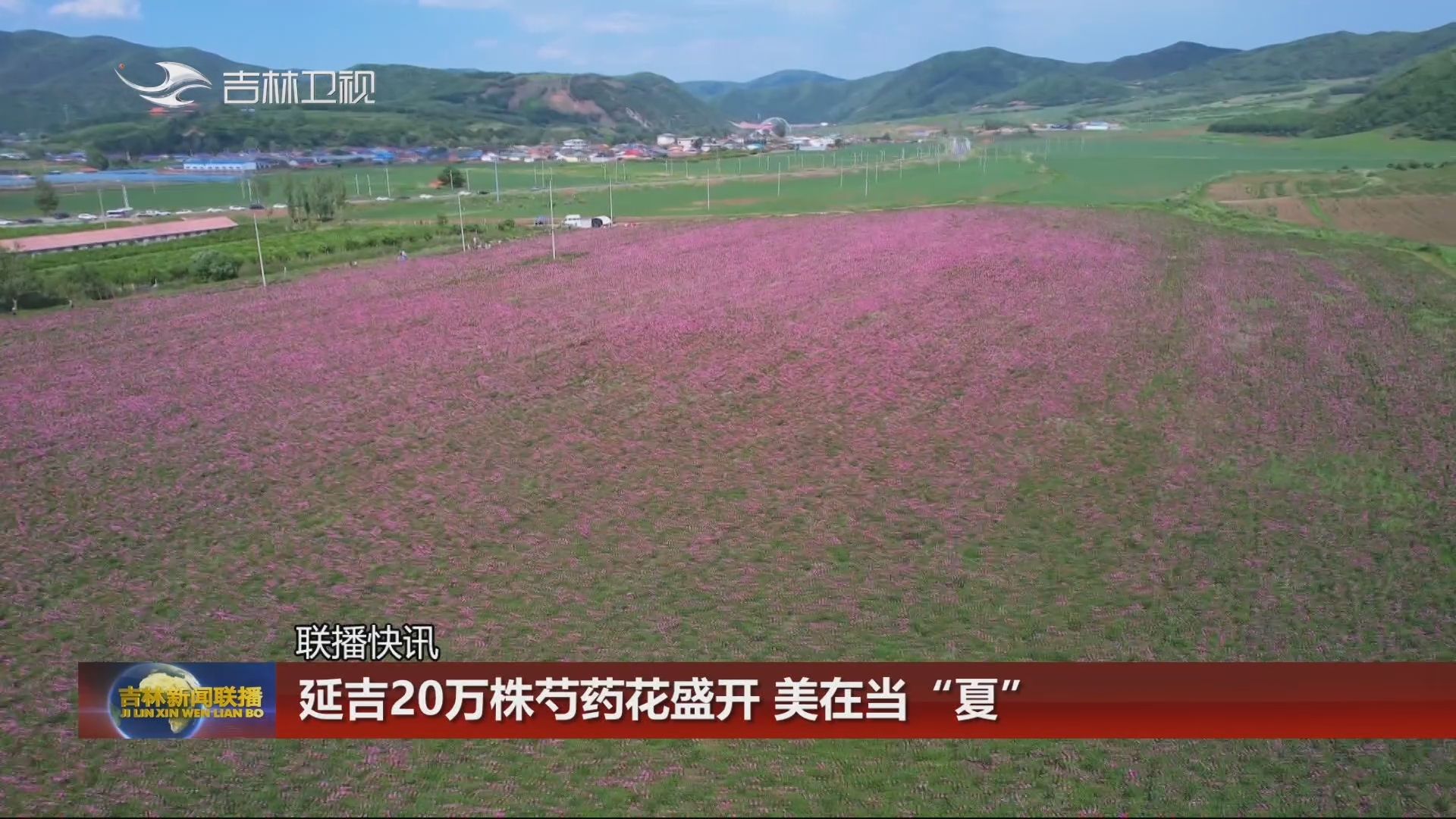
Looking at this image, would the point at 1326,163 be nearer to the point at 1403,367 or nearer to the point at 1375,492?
the point at 1403,367

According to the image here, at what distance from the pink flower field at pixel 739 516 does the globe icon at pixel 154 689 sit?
0.27m

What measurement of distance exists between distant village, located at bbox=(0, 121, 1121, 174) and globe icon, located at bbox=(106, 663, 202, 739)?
72.4 meters

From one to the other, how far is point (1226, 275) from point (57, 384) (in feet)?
101

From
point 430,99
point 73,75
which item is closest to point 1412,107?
point 430,99

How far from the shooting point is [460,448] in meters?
15.0

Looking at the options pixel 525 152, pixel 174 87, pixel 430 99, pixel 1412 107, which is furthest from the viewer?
pixel 430 99

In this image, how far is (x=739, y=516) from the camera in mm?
12500

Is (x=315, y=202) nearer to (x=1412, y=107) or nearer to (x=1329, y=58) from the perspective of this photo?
(x=1412, y=107)

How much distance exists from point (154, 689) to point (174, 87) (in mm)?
122825

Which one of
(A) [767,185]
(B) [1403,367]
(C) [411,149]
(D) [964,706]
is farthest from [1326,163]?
(C) [411,149]

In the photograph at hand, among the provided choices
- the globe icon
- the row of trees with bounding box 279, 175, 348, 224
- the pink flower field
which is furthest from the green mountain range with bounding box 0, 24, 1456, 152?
the globe icon

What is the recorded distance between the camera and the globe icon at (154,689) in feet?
25.6

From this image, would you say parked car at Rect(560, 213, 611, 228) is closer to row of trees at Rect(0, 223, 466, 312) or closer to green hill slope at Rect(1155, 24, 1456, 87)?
row of trees at Rect(0, 223, 466, 312)

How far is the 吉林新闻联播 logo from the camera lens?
10511 cm
